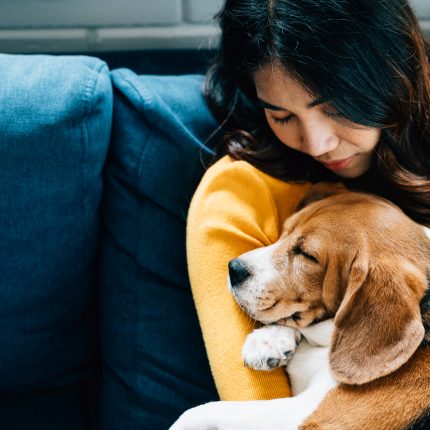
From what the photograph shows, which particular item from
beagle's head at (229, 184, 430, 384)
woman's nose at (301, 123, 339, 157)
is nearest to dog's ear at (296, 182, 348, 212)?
beagle's head at (229, 184, 430, 384)

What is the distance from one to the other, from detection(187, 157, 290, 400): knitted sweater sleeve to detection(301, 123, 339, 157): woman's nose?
0.16 m

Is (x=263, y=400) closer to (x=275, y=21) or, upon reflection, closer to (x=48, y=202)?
(x=48, y=202)

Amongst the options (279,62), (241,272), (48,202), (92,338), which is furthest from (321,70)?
(92,338)

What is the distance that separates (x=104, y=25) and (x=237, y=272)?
104 centimetres

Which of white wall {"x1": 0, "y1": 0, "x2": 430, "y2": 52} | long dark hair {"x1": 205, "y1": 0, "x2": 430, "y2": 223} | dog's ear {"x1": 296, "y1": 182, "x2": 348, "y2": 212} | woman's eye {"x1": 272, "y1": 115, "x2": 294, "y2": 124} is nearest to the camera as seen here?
long dark hair {"x1": 205, "y1": 0, "x2": 430, "y2": 223}

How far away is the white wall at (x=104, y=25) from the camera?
194cm

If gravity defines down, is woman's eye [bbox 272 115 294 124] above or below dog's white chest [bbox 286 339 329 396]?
above

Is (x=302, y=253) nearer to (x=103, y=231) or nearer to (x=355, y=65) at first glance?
(x=355, y=65)

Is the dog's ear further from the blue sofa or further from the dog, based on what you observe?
the blue sofa

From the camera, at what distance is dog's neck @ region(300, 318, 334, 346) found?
54.1 inches

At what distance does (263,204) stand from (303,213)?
105 mm

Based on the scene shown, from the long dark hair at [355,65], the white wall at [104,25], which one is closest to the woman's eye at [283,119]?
the long dark hair at [355,65]

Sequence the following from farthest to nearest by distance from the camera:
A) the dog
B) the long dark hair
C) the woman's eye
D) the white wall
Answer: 1. the white wall
2. the woman's eye
3. the long dark hair
4. the dog

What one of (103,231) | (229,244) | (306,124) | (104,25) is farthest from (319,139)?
(104,25)
